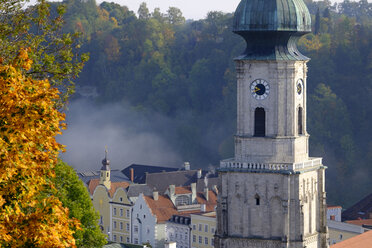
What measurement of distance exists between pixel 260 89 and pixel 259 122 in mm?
1401

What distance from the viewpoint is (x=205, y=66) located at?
172500 mm

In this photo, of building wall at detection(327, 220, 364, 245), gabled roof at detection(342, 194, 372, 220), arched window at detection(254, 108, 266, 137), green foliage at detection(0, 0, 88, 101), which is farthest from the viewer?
gabled roof at detection(342, 194, 372, 220)

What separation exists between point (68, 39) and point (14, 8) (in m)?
1.34

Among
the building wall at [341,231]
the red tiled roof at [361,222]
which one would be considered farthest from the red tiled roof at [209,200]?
the building wall at [341,231]

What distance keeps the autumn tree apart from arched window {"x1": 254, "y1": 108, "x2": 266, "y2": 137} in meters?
32.1

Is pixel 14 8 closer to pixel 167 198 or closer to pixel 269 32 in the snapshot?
pixel 269 32

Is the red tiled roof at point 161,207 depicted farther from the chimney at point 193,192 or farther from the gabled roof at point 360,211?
the gabled roof at point 360,211

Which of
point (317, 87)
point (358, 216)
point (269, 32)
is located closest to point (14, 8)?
point (269, 32)

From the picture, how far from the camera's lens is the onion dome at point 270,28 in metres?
56.3

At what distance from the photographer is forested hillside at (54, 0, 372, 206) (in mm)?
132250

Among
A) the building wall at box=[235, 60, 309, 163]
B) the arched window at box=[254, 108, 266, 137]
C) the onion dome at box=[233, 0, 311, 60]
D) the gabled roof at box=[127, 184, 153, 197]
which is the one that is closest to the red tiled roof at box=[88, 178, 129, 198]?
the gabled roof at box=[127, 184, 153, 197]

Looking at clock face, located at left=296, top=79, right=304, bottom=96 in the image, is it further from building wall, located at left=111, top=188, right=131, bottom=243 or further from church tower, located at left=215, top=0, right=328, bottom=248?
building wall, located at left=111, top=188, right=131, bottom=243

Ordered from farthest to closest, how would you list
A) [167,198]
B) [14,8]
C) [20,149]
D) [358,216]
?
[167,198] → [358,216] → [14,8] → [20,149]

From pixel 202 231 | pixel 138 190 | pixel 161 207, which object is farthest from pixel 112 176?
pixel 202 231
